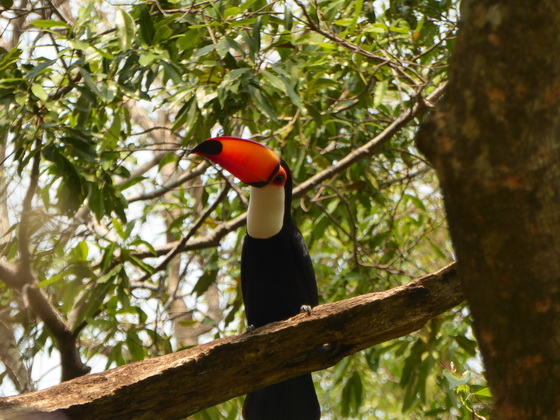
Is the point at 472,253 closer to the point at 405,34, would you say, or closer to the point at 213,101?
the point at 213,101

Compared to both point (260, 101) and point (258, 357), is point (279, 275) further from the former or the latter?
point (258, 357)

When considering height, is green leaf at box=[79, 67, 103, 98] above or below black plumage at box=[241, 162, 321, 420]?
above

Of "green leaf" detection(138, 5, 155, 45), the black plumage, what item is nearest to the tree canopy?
"green leaf" detection(138, 5, 155, 45)

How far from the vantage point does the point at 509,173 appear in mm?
1316

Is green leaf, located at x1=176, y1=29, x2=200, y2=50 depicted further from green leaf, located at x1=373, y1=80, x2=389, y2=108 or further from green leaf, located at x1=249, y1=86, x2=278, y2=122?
green leaf, located at x1=373, y1=80, x2=389, y2=108

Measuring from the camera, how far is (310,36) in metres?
4.20

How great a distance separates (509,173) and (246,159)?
242 cm

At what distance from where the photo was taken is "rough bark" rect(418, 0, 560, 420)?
130cm

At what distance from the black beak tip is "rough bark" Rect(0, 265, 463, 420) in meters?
1.12

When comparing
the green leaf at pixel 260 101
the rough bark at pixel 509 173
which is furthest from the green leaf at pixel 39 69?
the rough bark at pixel 509 173

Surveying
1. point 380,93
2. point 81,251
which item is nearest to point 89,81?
point 81,251

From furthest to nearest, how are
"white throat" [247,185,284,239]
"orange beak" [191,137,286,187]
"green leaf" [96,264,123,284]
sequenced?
"green leaf" [96,264,123,284]
"white throat" [247,185,284,239]
"orange beak" [191,137,286,187]

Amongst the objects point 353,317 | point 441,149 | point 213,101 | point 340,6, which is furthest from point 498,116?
point 340,6

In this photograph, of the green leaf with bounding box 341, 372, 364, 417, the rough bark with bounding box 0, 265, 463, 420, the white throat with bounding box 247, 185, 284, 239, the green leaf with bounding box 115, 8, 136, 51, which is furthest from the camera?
the green leaf with bounding box 341, 372, 364, 417
